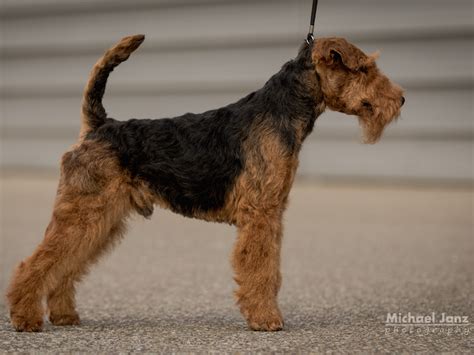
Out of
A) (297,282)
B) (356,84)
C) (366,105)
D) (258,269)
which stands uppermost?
(356,84)

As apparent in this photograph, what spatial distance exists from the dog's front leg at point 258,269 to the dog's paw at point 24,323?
1.25 m

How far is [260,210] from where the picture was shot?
434cm

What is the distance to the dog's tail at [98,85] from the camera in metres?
4.67

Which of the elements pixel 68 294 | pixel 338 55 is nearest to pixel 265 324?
pixel 68 294

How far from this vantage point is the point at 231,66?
58.0 ft

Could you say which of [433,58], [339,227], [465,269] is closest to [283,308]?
[465,269]

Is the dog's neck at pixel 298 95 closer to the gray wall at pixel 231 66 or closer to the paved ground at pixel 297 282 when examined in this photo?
the paved ground at pixel 297 282

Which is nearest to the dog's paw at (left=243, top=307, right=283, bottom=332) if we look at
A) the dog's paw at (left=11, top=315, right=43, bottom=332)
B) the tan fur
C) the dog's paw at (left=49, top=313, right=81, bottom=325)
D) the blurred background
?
the blurred background

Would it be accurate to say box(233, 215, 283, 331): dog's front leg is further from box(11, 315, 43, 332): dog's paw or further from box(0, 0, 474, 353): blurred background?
box(11, 315, 43, 332): dog's paw

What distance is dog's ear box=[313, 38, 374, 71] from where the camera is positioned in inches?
173

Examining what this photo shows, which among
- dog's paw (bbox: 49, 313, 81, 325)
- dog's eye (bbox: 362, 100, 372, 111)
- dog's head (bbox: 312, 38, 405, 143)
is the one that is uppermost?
dog's head (bbox: 312, 38, 405, 143)

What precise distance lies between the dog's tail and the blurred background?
4.37ft

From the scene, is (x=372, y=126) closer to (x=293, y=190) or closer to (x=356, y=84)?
(x=356, y=84)

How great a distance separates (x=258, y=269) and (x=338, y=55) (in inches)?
54.9
